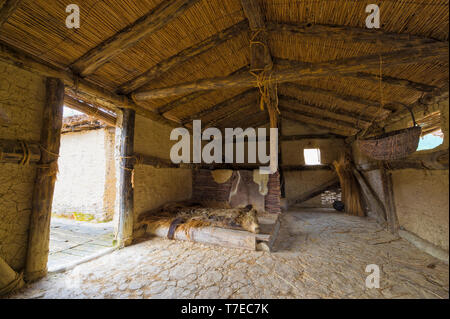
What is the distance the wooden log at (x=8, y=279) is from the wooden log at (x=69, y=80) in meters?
2.36

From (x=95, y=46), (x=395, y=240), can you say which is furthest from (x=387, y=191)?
(x=95, y=46)

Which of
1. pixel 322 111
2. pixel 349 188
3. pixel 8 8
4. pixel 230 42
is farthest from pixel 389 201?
pixel 8 8

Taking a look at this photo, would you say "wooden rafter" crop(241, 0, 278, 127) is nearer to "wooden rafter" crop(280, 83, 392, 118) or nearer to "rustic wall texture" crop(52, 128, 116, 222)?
"wooden rafter" crop(280, 83, 392, 118)

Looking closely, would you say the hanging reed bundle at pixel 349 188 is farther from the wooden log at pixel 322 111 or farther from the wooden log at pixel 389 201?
the wooden log at pixel 389 201

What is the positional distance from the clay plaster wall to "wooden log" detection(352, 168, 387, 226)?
219 inches

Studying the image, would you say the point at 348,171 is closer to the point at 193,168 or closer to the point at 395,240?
the point at 395,240

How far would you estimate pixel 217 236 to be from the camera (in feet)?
11.5

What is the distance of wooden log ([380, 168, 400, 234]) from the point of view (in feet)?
13.0

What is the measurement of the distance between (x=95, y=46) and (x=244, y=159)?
6670mm

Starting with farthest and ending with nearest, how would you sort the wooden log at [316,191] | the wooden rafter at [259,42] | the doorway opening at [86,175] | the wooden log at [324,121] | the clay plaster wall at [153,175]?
the wooden log at [316,191] → the wooden log at [324,121] → the doorway opening at [86,175] → the clay plaster wall at [153,175] → the wooden rafter at [259,42]

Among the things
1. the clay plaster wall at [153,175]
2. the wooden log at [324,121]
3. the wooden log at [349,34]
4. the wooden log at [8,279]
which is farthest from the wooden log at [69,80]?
the wooden log at [324,121]

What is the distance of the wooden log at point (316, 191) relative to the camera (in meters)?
7.21

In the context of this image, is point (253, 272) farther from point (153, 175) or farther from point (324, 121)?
point (324, 121)

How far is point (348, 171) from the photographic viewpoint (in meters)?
6.37
